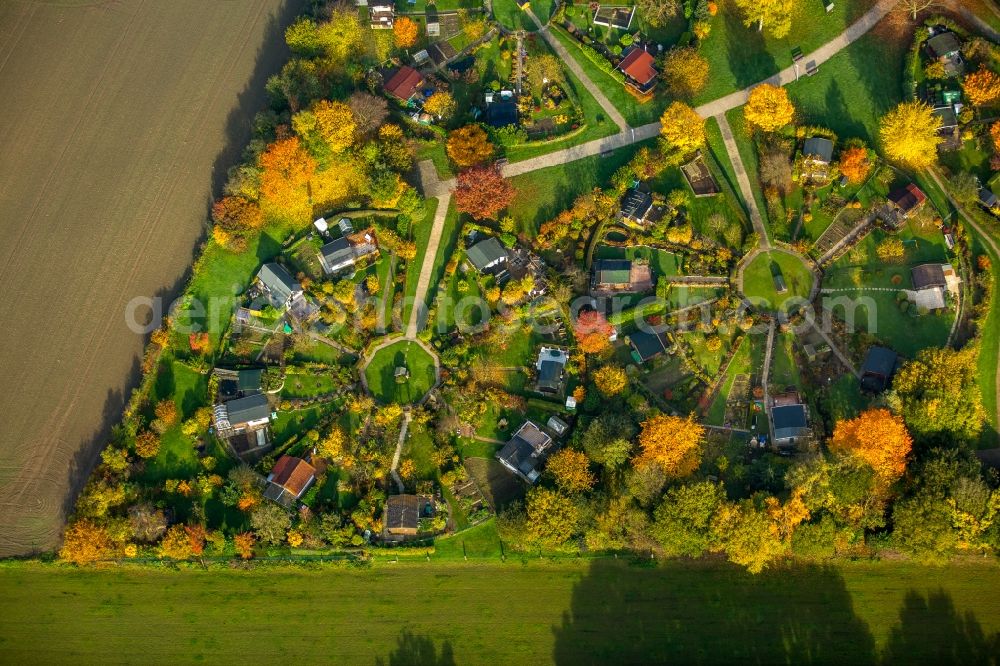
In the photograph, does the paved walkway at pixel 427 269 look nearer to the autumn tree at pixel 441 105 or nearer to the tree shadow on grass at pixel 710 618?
the autumn tree at pixel 441 105

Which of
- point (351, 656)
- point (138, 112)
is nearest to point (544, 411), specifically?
point (351, 656)

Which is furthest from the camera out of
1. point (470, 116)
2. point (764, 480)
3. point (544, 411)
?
point (470, 116)

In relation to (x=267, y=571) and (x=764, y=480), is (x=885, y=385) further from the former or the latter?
(x=267, y=571)

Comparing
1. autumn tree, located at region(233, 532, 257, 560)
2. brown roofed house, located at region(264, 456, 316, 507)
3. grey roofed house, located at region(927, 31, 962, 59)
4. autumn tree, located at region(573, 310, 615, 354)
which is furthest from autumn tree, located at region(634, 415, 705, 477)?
grey roofed house, located at region(927, 31, 962, 59)

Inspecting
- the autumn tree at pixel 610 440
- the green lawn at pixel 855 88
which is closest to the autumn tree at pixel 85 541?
the autumn tree at pixel 610 440

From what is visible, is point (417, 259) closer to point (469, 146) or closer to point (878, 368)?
point (469, 146)

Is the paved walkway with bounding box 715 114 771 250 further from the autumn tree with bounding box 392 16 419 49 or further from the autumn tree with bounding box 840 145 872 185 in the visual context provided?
the autumn tree with bounding box 392 16 419 49

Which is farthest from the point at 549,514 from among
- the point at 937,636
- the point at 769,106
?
the point at 769,106
